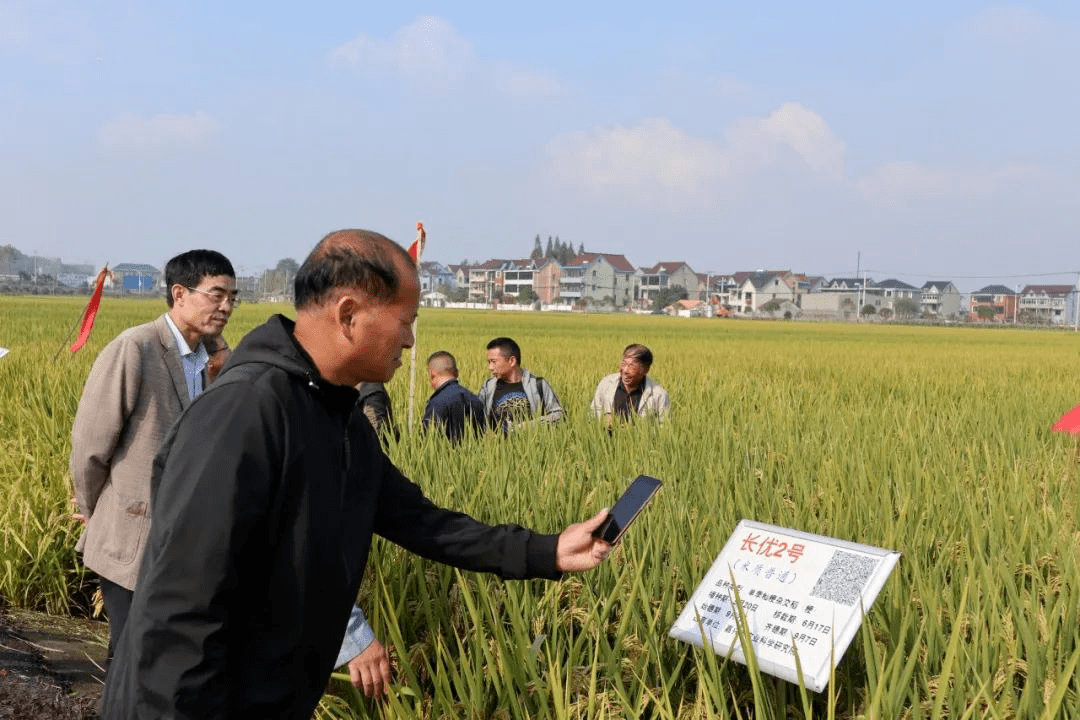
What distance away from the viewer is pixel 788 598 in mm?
1729

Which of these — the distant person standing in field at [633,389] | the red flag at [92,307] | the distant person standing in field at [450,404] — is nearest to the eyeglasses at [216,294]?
the distant person standing in field at [450,404]

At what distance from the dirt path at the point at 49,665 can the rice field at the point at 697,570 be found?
0.29 m

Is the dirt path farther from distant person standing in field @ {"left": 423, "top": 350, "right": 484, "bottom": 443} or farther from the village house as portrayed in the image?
the village house

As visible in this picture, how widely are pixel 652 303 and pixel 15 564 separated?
9077 cm

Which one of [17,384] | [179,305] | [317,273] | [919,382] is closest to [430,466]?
[179,305]

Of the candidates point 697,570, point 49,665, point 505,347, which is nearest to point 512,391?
point 505,347

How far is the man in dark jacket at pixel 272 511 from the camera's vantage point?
1271 mm

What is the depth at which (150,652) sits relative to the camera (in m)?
1.28

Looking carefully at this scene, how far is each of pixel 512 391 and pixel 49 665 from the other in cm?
340

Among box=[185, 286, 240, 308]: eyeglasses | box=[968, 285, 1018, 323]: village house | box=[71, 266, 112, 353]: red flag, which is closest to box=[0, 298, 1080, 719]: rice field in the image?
box=[71, 266, 112, 353]: red flag

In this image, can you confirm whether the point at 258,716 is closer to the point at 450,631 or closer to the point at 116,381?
the point at 450,631

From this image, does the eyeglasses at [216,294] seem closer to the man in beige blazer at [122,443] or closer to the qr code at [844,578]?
the man in beige blazer at [122,443]

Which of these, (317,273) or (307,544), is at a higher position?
(317,273)

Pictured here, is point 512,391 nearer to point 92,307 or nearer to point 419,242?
point 419,242
